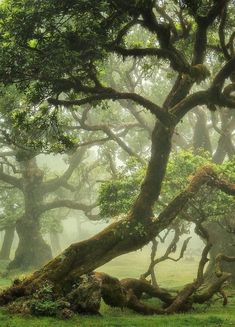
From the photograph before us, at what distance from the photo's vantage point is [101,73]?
1845 centimetres

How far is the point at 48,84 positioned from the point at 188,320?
10.4 metres

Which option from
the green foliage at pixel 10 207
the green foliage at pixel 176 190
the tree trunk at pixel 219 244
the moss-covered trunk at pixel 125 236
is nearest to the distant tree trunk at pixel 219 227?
the tree trunk at pixel 219 244

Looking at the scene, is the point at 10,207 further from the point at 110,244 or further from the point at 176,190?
the point at 110,244

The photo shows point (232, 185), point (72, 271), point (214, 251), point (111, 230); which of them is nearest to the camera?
point (72, 271)

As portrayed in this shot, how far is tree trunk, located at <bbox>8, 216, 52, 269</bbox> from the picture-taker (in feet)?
125

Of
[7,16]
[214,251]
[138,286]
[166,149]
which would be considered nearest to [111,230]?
[138,286]

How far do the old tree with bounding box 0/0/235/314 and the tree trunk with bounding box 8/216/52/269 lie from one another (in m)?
21.5

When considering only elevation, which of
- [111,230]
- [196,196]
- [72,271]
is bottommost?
[72,271]

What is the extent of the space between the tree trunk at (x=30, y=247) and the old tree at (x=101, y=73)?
21538mm

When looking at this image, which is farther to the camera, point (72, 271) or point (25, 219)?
point (25, 219)

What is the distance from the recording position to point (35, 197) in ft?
137

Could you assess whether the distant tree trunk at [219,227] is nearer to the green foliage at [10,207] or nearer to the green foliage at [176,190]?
the green foliage at [176,190]

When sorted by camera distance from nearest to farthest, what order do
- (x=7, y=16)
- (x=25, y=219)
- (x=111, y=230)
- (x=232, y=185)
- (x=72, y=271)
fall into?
(x=7, y=16)
(x=72, y=271)
(x=111, y=230)
(x=232, y=185)
(x=25, y=219)

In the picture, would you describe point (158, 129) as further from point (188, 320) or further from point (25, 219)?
point (25, 219)
